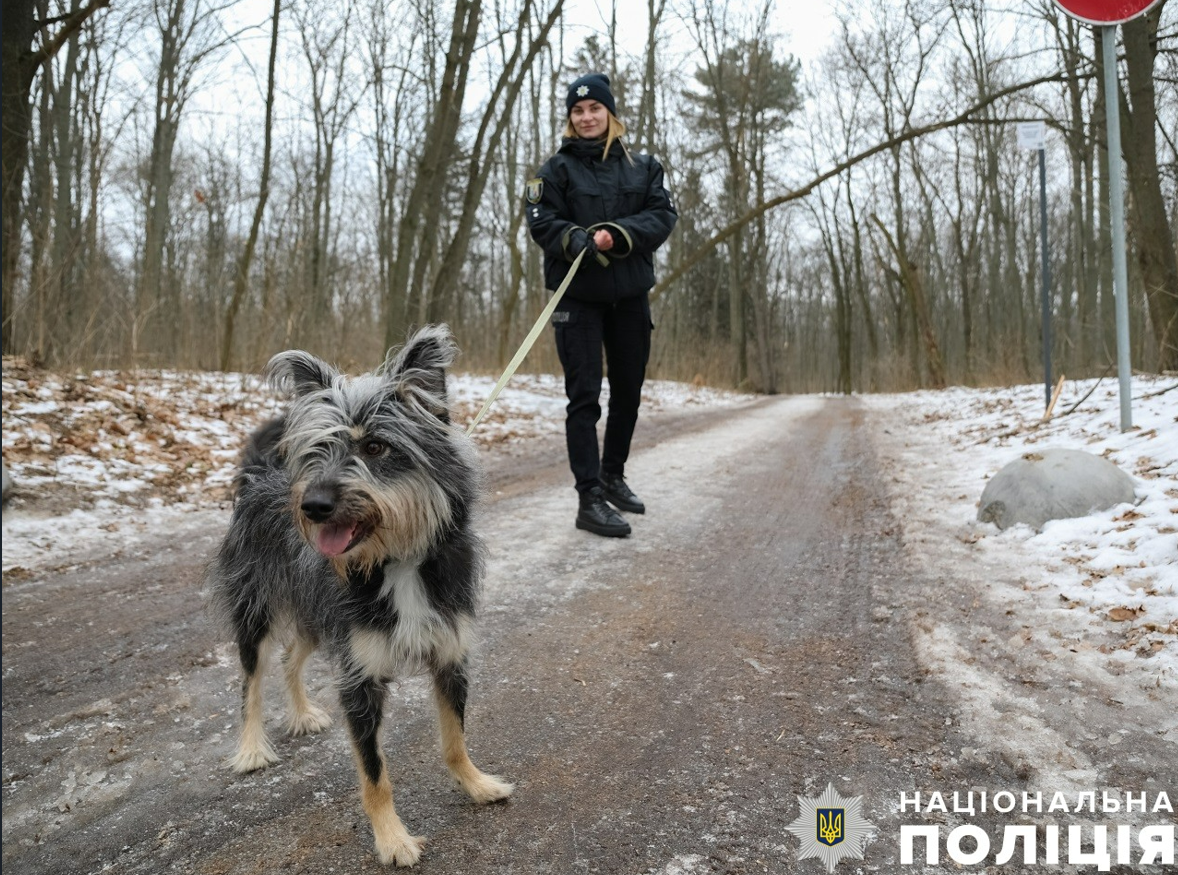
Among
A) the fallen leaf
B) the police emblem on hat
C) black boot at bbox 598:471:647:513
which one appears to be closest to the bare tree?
black boot at bbox 598:471:647:513

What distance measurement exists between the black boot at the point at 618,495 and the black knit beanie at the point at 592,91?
8.99 feet

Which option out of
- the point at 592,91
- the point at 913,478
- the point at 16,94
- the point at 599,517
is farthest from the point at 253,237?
the point at 913,478

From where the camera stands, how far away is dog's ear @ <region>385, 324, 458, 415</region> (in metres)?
2.62

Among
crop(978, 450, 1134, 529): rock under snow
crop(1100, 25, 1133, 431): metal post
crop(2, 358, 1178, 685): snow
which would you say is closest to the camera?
crop(2, 358, 1178, 685): snow

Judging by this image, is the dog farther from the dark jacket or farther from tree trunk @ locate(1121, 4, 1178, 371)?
tree trunk @ locate(1121, 4, 1178, 371)

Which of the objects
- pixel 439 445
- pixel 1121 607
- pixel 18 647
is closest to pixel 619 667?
pixel 439 445

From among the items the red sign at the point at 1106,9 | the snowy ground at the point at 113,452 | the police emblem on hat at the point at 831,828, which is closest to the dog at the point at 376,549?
the snowy ground at the point at 113,452

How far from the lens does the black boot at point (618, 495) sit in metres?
5.87

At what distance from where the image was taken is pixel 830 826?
87.5 inches

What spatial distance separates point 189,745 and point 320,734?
0.47 metres

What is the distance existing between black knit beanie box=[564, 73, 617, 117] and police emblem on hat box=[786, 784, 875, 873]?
4.48 metres

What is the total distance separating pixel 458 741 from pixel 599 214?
3880mm

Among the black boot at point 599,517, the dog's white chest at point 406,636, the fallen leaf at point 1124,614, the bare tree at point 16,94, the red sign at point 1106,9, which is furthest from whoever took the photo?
the bare tree at point 16,94

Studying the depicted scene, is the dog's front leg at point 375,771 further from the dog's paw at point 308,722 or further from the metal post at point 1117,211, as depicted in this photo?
the metal post at point 1117,211
